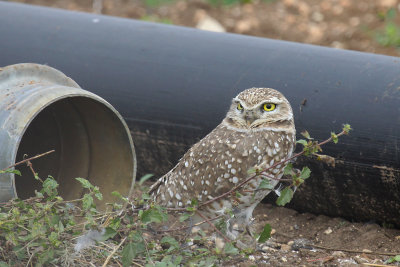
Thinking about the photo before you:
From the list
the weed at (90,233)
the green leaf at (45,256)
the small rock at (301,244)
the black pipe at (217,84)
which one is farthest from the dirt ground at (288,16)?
the green leaf at (45,256)

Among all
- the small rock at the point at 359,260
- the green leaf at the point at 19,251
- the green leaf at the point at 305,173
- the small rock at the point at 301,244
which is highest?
the green leaf at the point at 305,173

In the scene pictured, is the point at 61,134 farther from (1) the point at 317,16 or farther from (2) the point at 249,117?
(1) the point at 317,16

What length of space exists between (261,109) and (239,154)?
0.30 m

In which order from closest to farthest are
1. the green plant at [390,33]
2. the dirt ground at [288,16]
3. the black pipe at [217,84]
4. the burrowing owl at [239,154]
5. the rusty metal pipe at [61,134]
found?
1. the rusty metal pipe at [61,134]
2. the burrowing owl at [239,154]
3. the black pipe at [217,84]
4. the green plant at [390,33]
5. the dirt ground at [288,16]

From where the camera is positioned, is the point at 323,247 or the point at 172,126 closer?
the point at 323,247

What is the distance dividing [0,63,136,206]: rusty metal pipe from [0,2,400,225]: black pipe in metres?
0.36

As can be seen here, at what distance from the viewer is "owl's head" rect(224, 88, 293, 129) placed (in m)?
4.03

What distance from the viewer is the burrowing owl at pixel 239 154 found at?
13.1 ft

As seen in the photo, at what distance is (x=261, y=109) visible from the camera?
13.4 ft

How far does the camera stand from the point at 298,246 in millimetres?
4398

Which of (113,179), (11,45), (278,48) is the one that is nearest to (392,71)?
(278,48)

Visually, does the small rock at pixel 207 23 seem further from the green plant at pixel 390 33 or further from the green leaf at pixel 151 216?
the green leaf at pixel 151 216

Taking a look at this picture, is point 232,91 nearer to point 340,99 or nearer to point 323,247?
point 340,99

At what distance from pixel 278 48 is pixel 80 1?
4976mm
